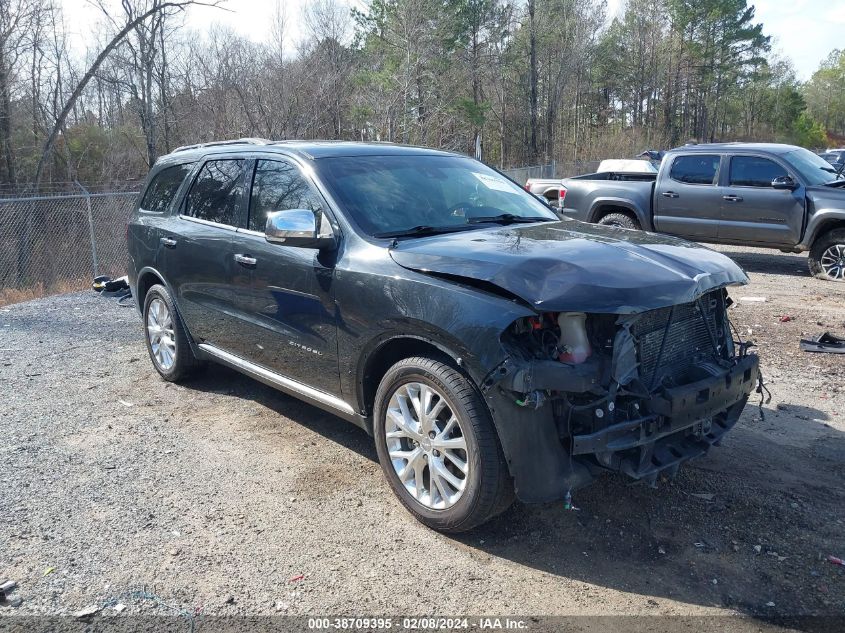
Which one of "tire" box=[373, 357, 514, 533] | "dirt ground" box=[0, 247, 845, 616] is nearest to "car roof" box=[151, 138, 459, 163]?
"tire" box=[373, 357, 514, 533]

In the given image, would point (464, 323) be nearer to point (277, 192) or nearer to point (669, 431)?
point (669, 431)

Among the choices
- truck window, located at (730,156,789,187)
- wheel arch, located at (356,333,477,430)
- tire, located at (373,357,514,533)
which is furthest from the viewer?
truck window, located at (730,156,789,187)

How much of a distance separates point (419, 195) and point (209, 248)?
1.66 meters

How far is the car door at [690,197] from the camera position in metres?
Answer: 11.3

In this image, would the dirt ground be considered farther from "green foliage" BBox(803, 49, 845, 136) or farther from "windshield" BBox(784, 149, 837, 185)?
"green foliage" BBox(803, 49, 845, 136)

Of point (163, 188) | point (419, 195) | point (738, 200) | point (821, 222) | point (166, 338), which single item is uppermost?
point (163, 188)

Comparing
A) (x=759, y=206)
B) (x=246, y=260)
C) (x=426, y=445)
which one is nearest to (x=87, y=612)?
(x=426, y=445)

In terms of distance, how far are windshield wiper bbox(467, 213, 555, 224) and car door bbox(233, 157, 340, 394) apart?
0.95m

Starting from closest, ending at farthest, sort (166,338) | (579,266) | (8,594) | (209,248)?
(8,594)
(579,266)
(209,248)
(166,338)

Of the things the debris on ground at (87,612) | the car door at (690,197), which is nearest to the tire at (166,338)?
the debris on ground at (87,612)

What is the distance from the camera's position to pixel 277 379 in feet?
15.1

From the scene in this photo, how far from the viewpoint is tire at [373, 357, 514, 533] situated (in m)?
3.24

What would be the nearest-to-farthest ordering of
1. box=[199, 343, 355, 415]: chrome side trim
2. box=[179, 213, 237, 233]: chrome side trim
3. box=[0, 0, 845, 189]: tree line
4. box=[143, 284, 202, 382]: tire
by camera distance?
box=[199, 343, 355, 415]: chrome side trim < box=[179, 213, 237, 233]: chrome side trim < box=[143, 284, 202, 382]: tire < box=[0, 0, 845, 189]: tree line

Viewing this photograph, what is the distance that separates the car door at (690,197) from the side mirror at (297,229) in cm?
892
